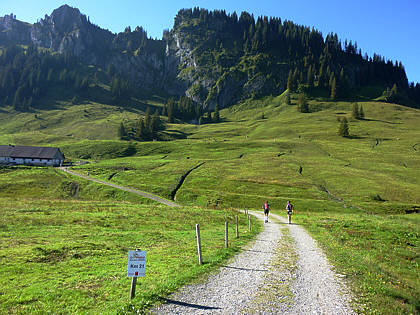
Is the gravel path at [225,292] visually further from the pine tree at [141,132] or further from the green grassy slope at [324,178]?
the pine tree at [141,132]

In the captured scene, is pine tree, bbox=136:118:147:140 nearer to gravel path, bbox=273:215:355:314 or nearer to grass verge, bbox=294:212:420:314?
grass verge, bbox=294:212:420:314

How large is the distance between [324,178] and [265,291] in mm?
79109

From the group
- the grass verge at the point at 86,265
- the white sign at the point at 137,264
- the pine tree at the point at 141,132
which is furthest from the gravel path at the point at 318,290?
the pine tree at the point at 141,132

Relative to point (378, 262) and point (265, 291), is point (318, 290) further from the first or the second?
A: point (378, 262)

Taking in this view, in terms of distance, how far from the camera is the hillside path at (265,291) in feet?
31.4

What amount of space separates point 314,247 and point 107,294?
17.0m

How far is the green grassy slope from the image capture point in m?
17.3

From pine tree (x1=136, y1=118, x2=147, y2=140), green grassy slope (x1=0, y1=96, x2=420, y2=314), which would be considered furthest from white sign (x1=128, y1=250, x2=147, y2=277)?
pine tree (x1=136, y1=118, x2=147, y2=140)

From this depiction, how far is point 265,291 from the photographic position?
11.3 m

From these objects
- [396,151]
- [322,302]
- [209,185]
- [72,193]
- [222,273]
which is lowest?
[72,193]

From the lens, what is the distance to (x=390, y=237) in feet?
87.7

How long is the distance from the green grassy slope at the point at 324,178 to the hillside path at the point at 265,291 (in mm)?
1286

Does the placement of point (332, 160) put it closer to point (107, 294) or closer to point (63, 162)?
point (107, 294)

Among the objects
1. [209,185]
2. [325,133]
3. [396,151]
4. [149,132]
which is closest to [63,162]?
[149,132]
